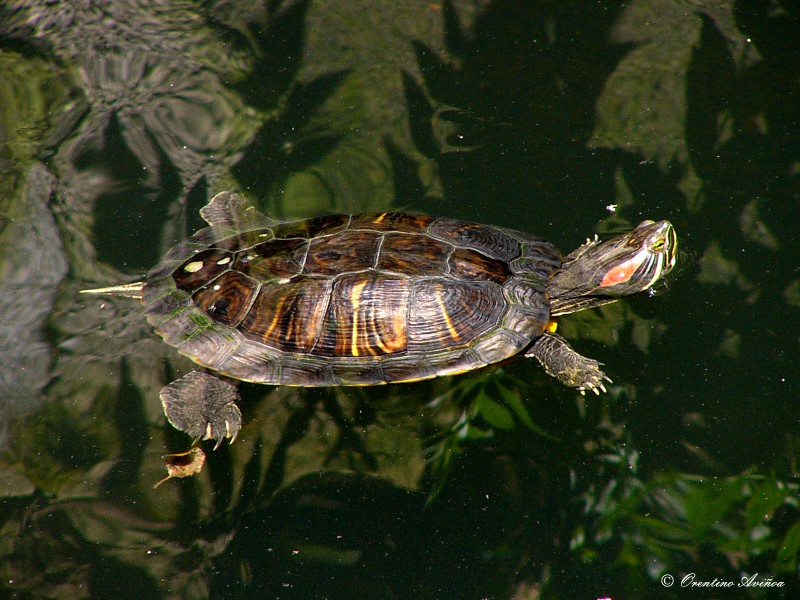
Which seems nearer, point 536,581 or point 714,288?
point 536,581

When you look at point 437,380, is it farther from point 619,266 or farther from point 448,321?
point 619,266

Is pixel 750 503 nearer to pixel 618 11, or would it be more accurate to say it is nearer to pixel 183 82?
pixel 618 11

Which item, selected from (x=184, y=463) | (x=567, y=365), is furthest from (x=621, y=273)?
(x=184, y=463)

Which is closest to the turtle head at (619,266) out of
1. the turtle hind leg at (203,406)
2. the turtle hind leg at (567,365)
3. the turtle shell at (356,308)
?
the turtle shell at (356,308)

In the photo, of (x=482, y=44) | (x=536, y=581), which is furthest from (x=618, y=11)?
(x=536, y=581)

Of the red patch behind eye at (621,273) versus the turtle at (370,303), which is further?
the red patch behind eye at (621,273)

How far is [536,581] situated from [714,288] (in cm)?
229

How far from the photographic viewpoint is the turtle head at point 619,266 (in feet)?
12.5

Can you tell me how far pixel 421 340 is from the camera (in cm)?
358

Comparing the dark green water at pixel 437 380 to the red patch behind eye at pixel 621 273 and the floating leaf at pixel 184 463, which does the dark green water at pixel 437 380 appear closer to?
the floating leaf at pixel 184 463

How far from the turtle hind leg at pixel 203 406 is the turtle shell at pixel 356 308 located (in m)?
0.26

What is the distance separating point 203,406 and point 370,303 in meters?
1.22

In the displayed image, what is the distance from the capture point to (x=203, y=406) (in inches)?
146

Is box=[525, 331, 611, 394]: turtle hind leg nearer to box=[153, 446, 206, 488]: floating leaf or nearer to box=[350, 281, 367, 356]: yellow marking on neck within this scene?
box=[350, 281, 367, 356]: yellow marking on neck
